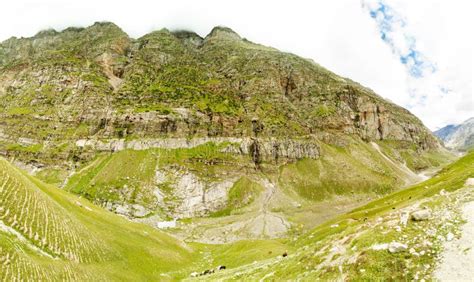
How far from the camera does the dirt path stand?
15109 mm

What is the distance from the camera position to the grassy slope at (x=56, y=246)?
2784cm

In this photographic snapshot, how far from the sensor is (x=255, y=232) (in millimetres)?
167250

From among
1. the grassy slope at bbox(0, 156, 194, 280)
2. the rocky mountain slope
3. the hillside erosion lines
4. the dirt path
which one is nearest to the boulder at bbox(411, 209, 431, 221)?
the rocky mountain slope

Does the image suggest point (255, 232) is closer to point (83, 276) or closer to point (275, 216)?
point (275, 216)

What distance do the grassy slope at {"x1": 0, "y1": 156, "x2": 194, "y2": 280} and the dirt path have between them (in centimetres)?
3094

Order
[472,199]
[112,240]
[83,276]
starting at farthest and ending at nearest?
[112,240], [83,276], [472,199]

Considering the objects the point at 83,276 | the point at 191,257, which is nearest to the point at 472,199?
the point at 83,276

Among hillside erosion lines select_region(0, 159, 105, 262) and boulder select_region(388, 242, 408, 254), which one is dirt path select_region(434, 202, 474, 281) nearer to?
boulder select_region(388, 242, 408, 254)

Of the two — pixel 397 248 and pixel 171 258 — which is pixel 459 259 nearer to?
pixel 397 248

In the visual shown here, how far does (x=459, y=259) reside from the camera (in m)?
16.0

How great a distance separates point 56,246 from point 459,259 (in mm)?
39994

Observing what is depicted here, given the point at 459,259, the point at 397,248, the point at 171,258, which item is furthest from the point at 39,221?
the point at 459,259

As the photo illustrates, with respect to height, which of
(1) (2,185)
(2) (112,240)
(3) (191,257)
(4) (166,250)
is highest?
(1) (2,185)

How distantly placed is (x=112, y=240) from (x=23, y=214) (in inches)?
804
